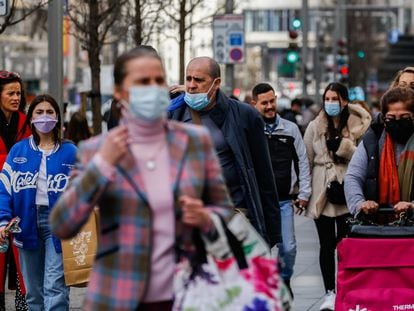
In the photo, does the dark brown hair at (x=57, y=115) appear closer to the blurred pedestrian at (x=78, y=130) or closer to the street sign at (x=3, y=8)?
the street sign at (x=3, y=8)

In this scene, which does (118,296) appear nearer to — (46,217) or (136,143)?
(136,143)

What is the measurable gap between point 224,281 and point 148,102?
0.70 metres

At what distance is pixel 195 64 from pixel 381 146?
3.93 ft

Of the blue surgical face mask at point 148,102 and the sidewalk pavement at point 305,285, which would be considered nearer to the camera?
the blue surgical face mask at point 148,102

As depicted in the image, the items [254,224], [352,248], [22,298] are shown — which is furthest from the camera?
[22,298]

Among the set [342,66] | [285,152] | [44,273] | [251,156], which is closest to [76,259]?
[44,273]

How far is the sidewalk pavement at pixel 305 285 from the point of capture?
12344mm

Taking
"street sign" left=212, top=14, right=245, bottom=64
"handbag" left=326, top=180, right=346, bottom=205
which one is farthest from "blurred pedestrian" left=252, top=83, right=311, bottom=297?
"street sign" left=212, top=14, right=245, bottom=64

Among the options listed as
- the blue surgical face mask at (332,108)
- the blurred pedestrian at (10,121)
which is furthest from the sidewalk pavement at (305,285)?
the blue surgical face mask at (332,108)

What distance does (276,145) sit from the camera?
1201 cm

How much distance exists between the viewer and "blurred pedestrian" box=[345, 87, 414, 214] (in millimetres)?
8641

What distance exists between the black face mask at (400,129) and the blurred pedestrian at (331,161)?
127 inches

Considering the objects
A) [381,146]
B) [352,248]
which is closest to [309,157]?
[381,146]

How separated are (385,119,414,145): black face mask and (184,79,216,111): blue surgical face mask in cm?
107
